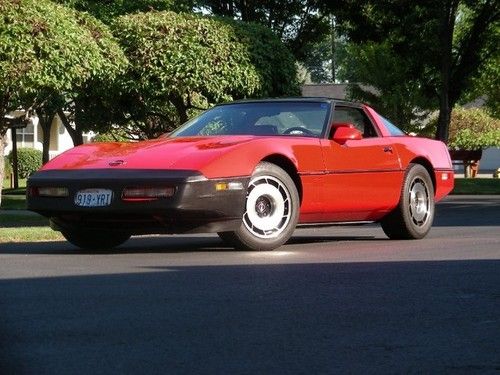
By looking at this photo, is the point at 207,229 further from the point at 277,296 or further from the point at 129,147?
the point at 277,296

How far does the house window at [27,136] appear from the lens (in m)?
63.2

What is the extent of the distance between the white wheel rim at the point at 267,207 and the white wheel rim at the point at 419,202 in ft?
6.58

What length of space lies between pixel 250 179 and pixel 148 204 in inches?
38.6

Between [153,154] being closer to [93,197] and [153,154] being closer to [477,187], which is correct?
[93,197]

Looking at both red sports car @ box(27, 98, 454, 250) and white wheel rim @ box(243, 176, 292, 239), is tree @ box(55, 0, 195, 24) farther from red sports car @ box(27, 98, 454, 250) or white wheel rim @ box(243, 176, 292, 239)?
white wheel rim @ box(243, 176, 292, 239)

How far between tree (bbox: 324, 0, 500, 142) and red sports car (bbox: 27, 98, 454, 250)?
2229 cm

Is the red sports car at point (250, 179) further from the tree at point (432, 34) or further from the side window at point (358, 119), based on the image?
the tree at point (432, 34)

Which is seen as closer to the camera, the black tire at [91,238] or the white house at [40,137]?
the black tire at [91,238]

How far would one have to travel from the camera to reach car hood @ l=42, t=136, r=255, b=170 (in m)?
10.9

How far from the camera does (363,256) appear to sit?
1068 centimetres

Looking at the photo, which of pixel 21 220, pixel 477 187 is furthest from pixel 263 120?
pixel 477 187

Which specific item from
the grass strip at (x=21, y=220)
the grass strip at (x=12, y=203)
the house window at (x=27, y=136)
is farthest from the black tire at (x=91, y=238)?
the house window at (x=27, y=136)

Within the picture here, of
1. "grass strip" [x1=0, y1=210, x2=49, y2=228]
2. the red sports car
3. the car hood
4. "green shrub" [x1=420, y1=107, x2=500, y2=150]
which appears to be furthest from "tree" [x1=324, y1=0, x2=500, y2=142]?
"green shrub" [x1=420, y1=107, x2=500, y2=150]

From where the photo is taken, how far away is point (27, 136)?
6406 cm
